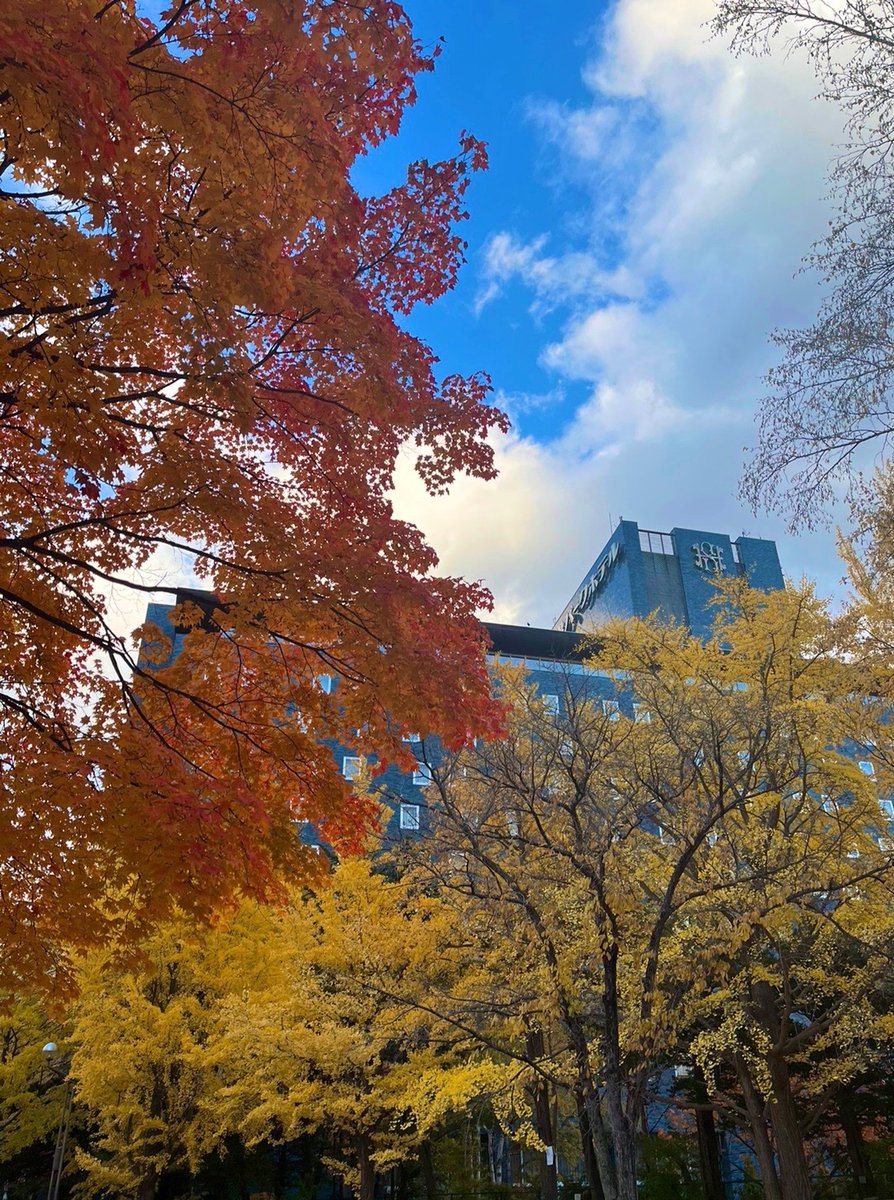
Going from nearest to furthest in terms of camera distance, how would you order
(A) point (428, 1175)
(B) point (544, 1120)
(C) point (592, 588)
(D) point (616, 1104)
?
(D) point (616, 1104), (B) point (544, 1120), (A) point (428, 1175), (C) point (592, 588)

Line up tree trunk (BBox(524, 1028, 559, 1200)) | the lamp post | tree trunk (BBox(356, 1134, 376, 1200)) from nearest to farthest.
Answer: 1. tree trunk (BBox(524, 1028, 559, 1200))
2. tree trunk (BBox(356, 1134, 376, 1200))
3. the lamp post

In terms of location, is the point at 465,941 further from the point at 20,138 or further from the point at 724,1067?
the point at 20,138

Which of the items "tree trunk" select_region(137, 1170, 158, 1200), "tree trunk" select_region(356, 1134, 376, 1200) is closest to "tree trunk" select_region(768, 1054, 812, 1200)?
"tree trunk" select_region(356, 1134, 376, 1200)

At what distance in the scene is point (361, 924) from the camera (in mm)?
17141

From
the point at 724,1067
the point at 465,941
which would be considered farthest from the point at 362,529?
the point at 724,1067

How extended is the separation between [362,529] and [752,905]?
772cm

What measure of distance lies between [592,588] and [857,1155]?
33826 millimetres

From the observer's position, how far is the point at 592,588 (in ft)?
168

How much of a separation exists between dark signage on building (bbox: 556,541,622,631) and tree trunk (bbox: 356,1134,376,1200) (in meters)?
30.5

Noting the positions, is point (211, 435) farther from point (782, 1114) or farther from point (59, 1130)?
point (59, 1130)

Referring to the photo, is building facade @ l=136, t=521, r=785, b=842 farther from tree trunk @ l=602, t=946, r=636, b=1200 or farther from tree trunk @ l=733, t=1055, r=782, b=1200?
tree trunk @ l=602, t=946, r=636, b=1200

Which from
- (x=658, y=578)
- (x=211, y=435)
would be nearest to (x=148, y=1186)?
(x=211, y=435)

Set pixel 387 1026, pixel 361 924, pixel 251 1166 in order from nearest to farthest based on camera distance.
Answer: pixel 387 1026, pixel 361 924, pixel 251 1166

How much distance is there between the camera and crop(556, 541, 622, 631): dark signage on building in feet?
156
